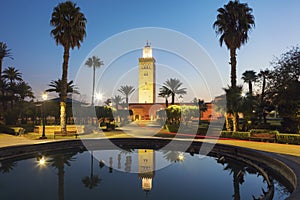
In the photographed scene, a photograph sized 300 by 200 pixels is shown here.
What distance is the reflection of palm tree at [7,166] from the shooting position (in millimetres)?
10453

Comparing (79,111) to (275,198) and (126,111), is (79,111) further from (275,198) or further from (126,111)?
(275,198)

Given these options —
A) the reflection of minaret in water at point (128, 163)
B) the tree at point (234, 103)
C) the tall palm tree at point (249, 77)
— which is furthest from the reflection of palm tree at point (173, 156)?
the tall palm tree at point (249, 77)

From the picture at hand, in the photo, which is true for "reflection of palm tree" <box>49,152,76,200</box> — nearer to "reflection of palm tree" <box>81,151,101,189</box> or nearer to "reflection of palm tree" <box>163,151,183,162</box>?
"reflection of palm tree" <box>81,151,101,189</box>

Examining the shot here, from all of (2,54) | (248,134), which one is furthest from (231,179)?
(2,54)

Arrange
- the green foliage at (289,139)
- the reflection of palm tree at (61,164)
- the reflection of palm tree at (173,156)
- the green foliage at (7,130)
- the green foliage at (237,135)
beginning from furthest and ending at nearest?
the green foliage at (7,130) < the green foliage at (237,135) < the green foliage at (289,139) < the reflection of palm tree at (173,156) < the reflection of palm tree at (61,164)

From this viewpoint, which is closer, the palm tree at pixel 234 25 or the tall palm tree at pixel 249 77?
the palm tree at pixel 234 25

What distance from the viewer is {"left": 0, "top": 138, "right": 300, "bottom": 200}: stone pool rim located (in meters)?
8.12

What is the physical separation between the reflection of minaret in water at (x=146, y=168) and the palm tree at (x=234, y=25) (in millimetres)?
12164

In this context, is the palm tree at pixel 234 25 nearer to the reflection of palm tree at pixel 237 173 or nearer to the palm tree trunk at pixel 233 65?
the palm tree trunk at pixel 233 65

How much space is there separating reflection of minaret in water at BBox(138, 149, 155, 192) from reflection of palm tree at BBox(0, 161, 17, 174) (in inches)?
241

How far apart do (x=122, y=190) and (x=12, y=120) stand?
105ft

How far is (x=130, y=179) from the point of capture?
9320mm

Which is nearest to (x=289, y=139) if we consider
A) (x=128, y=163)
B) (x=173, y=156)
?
(x=173, y=156)

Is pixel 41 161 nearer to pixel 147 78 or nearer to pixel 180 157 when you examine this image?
pixel 180 157
